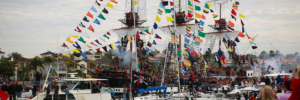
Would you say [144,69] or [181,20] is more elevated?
[181,20]

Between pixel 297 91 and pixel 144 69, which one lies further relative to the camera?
pixel 144 69

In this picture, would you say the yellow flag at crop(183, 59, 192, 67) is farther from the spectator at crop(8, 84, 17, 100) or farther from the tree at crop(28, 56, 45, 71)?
the tree at crop(28, 56, 45, 71)

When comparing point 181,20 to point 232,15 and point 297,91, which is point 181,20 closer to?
point 232,15

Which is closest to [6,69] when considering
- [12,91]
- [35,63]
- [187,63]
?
[35,63]

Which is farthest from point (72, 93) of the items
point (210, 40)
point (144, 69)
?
point (210, 40)

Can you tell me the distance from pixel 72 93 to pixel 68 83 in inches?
89.0

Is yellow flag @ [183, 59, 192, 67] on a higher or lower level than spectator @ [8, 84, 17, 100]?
higher

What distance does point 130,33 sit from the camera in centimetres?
4562

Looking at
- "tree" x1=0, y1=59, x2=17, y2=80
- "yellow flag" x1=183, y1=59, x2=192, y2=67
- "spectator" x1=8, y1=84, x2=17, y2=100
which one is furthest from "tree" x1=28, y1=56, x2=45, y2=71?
"spectator" x1=8, y1=84, x2=17, y2=100

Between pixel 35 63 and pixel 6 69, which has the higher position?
pixel 35 63

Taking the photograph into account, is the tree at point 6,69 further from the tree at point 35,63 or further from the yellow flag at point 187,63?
the yellow flag at point 187,63

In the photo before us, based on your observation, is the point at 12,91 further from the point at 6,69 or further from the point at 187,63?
the point at 6,69

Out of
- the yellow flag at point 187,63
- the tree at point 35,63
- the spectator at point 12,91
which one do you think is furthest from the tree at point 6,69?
the spectator at point 12,91

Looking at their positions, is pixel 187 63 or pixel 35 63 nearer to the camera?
pixel 187 63
